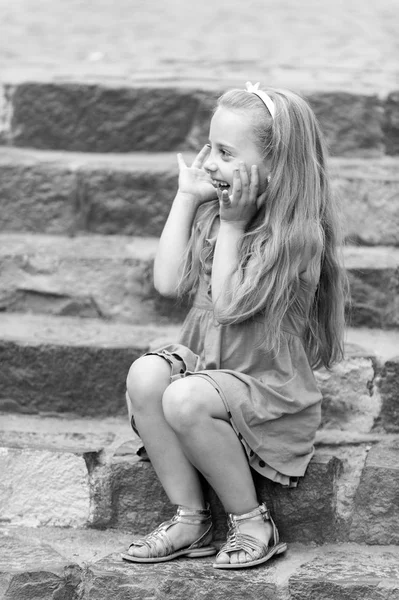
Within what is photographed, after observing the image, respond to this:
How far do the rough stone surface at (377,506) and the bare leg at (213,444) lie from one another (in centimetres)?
30

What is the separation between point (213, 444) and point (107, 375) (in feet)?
2.29

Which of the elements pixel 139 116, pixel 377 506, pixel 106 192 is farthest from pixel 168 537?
pixel 139 116

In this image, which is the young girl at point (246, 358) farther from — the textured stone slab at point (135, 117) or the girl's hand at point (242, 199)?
the textured stone slab at point (135, 117)

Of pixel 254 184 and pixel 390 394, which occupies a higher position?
pixel 254 184

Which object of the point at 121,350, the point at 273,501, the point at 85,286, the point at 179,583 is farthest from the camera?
the point at 85,286

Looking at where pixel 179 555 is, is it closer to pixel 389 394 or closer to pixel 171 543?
pixel 171 543

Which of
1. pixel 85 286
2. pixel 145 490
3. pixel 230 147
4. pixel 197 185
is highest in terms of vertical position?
pixel 230 147

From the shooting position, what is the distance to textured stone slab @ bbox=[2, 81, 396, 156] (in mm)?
3816

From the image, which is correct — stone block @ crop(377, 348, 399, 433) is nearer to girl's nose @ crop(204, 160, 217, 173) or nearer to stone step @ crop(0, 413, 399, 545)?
stone step @ crop(0, 413, 399, 545)

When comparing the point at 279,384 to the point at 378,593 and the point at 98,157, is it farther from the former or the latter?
the point at 98,157

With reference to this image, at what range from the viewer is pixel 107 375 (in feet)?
10.1

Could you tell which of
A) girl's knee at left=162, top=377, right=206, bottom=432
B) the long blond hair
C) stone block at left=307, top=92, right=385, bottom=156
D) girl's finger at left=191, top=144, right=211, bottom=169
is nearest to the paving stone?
girl's knee at left=162, top=377, right=206, bottom=432

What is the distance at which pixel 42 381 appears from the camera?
10.2ft

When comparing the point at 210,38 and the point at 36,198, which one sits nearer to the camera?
the point at 36,198
